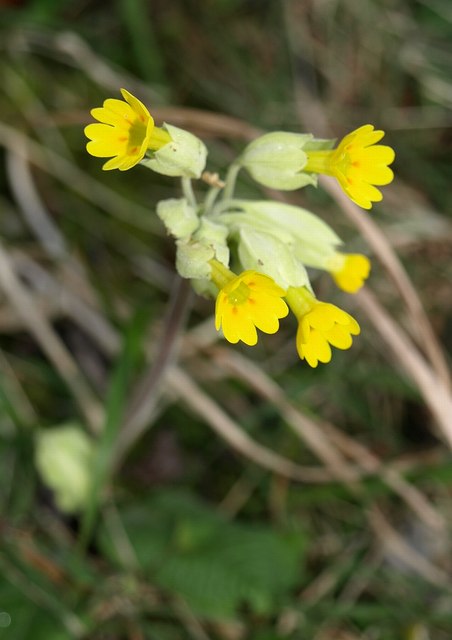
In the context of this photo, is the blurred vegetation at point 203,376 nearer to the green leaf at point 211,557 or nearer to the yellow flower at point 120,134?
the green leaf at point 211,557

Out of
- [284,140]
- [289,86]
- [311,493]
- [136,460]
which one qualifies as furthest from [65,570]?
[289,86]

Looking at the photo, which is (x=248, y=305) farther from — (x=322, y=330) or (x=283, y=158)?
(x=283, y=158)

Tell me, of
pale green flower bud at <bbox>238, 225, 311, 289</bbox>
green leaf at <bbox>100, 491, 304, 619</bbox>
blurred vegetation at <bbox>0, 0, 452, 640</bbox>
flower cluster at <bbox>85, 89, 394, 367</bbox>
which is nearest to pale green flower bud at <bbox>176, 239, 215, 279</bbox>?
flower cluster at <bbox>85, 89, 394, 367</bbox>

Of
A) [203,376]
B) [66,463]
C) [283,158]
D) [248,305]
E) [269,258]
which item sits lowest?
[66,463]

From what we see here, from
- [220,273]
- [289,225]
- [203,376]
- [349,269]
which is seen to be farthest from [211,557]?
[220,273]

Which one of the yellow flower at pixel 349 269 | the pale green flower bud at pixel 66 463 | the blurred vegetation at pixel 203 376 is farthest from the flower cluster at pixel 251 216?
the pale green flower bud at pixel 66 463

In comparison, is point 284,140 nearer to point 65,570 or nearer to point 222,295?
point 222,295
